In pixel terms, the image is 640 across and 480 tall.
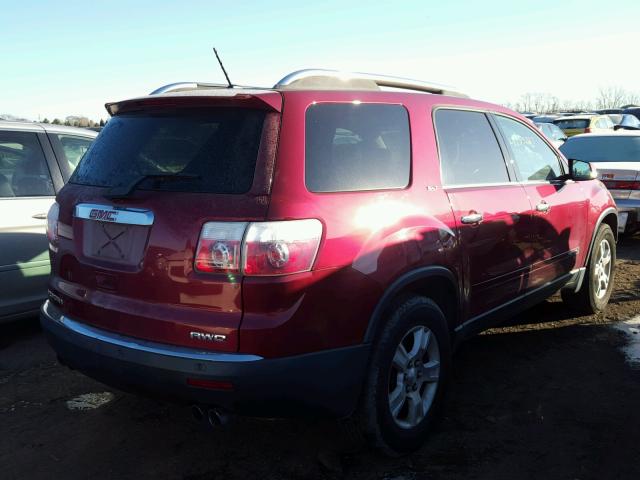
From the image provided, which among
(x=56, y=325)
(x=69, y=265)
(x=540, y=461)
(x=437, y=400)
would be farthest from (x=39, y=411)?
(x=540, y=461)

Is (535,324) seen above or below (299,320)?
below

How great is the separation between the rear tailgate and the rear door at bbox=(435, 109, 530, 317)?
1.32m

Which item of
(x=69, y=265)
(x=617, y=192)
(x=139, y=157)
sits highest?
(x=139, y=157)

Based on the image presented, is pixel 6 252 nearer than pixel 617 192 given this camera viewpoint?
Yes

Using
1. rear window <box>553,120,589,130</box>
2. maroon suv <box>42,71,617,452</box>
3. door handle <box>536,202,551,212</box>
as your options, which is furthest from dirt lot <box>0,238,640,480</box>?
rear window <box>553,120,589,130</box>

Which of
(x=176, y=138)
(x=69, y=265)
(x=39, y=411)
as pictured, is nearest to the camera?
(x=176, y=138)

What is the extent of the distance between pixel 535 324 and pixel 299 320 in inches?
130

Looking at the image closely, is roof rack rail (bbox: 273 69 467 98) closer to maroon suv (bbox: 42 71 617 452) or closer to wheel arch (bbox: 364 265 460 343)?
maroon suv (bbox: 42 71 617 452)

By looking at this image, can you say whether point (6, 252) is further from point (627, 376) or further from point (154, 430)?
point (627, 376)

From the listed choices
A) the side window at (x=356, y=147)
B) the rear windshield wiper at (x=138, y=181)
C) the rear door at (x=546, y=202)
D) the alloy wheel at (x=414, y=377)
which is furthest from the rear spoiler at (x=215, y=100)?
the rear door at (x=546, y=202)

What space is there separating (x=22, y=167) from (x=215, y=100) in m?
2.90

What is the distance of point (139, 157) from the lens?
9.56ft

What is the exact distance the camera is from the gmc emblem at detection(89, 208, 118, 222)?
2.78 meters

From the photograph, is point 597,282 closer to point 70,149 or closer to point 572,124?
point 70,149
